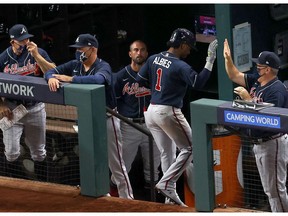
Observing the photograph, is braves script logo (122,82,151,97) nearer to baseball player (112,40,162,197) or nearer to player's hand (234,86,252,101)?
baseball player (112,40,162,197)

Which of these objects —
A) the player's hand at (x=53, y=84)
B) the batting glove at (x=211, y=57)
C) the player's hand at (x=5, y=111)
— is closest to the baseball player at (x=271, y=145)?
the batting glove at (x=211, y=57)

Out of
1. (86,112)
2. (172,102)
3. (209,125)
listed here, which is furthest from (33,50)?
(209,125)

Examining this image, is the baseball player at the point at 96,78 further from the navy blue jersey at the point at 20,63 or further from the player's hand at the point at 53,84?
the navy blue jersey at the point at 20,63

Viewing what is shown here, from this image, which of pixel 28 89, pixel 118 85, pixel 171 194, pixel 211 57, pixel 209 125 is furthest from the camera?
pixel 118 85

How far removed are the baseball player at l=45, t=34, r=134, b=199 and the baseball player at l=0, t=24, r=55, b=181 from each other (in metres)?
0.46

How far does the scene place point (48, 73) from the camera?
12195mm

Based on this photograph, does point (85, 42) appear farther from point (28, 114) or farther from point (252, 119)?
point (252, 119)

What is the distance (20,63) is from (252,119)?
2.69 metres

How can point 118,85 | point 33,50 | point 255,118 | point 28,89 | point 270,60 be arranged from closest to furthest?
1. point 255,118
2. point 270,60
3. point 28,89
4. point 33,50
5. point 118,85

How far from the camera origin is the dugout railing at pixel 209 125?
434 inches

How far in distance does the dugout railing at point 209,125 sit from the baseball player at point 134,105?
1.38 meters

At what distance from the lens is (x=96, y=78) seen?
1196 centimetres

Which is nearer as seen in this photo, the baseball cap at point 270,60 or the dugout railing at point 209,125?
the dugout railing at point 209,125

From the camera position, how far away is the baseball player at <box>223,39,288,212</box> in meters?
11.5
